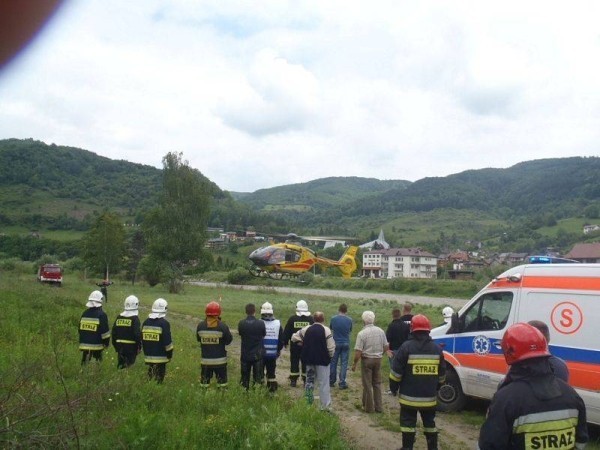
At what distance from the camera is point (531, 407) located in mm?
3434

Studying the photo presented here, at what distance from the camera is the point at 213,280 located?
2795 inches

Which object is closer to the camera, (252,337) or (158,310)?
(158,310)

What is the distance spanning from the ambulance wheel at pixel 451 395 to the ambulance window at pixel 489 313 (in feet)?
3.05

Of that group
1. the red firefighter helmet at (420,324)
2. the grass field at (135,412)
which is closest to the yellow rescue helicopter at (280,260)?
the grass field at (135,412)

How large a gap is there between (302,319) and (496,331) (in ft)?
12.9

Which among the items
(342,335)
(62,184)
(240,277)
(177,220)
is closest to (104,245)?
(177,220)

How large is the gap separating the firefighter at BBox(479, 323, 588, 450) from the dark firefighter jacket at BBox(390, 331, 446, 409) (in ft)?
9.40

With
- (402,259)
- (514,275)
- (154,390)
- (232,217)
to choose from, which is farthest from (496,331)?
(232,217)

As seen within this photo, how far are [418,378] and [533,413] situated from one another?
3.02 m

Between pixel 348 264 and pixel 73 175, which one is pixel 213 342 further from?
pixel 73 175

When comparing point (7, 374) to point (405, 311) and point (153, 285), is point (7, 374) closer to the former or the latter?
point (405, 311)

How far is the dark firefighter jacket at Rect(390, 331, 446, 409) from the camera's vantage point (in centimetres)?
638

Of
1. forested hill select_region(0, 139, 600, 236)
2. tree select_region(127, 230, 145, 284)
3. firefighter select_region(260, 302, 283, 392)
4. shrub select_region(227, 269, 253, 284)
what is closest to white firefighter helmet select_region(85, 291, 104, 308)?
firefighter select_region(260, 302, 283, 392)

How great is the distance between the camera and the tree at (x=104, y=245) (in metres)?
55.4
